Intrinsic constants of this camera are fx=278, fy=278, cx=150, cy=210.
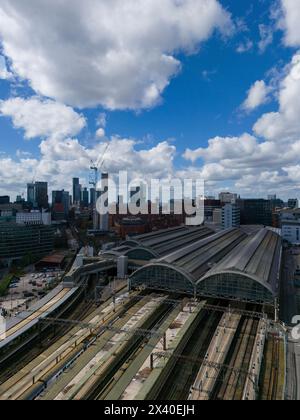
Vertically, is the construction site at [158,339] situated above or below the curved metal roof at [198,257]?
below

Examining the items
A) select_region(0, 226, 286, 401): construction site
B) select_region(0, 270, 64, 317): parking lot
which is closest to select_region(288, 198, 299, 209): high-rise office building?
select_region(0, 226, 286, 401): construction site

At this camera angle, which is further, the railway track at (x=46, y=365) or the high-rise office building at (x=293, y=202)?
the high-rise office building at (x=293, y=202)

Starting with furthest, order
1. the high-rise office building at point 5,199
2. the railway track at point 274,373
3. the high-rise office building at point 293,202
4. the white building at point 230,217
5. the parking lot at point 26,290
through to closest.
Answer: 1. the high-rise office building at point 5,199
2. the high-rise office building at point 293,202
3. the white building at point 230,217
4. the parking lot at point 26,290
5. the railway track at point 274,373

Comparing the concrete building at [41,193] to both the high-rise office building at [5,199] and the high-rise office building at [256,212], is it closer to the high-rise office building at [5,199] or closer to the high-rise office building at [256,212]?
the high-rise office building at [5,199]

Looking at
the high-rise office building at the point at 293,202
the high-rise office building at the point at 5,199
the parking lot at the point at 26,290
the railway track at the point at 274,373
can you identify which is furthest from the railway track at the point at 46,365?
the high-rise office building at the point at 5,199

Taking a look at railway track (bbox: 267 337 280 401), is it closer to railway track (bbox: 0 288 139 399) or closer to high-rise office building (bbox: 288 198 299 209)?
railway track (bbox: 0 288 139 399)

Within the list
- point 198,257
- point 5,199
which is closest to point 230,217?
point 198,257
